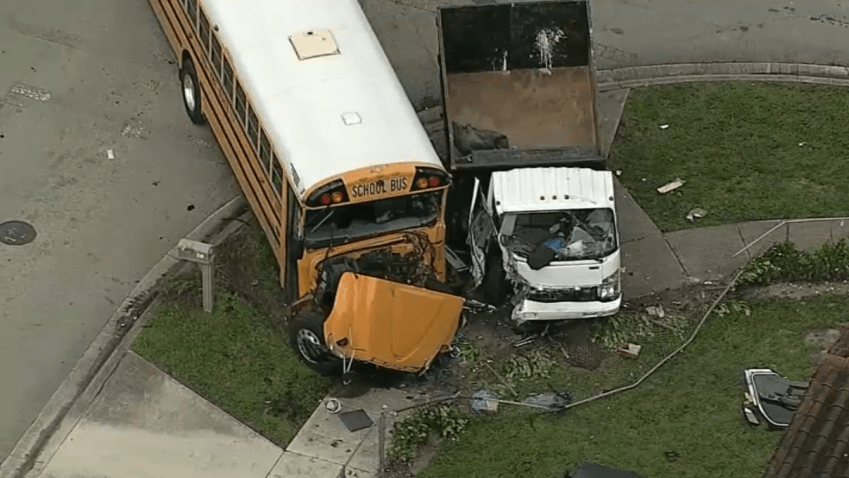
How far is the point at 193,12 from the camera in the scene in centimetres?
1598

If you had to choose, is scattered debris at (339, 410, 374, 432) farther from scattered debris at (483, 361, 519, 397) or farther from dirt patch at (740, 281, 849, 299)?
dirt patch at (740, 281, 849, 299)

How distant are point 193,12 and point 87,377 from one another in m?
4.58

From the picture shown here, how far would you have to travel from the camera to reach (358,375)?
14.1 m

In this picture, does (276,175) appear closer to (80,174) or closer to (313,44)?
(313,44)

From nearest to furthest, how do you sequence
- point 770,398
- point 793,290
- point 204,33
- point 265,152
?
point 770,398 < point 265,152 < point 793,290 < point 204,33

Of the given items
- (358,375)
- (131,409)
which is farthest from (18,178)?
(358,375)

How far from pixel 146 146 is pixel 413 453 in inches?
226

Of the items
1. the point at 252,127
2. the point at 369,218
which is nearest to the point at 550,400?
the point at 369,218

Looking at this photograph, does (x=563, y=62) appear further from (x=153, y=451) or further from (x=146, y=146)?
(x=153, y=451)

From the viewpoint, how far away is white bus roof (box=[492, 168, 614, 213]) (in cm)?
1417

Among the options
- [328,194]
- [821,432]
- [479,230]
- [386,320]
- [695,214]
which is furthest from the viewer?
[695,214]

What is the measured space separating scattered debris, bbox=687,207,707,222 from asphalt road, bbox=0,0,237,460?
5402 millimetres

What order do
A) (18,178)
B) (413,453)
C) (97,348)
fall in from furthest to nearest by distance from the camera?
(18,178) < (97,348) < (413,453)

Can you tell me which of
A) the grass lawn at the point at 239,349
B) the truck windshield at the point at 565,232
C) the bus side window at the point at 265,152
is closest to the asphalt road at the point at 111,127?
the grass lawn at the point at 239,349
